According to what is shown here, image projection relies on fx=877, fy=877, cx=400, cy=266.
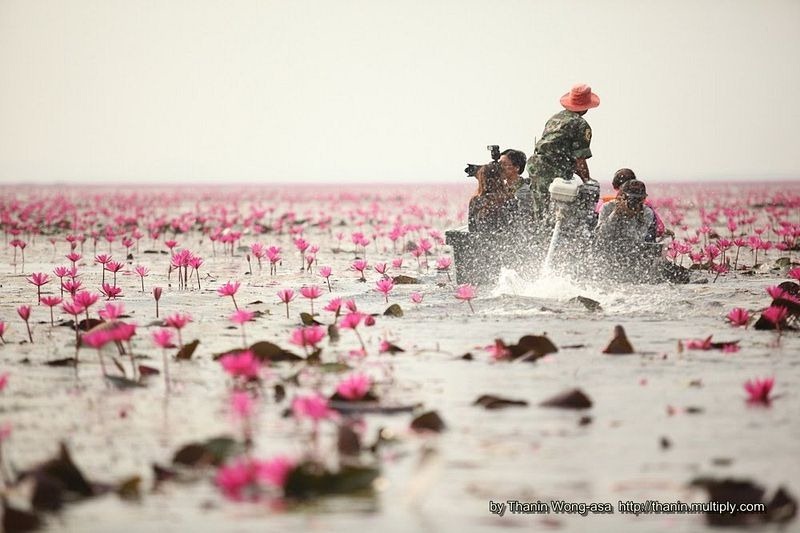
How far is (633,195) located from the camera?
27.1ft

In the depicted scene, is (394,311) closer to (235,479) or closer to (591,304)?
(591,304)

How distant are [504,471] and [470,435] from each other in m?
0.43

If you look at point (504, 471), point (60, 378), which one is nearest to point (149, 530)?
point (504, 471)

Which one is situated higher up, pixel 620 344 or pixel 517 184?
pixel 517 184

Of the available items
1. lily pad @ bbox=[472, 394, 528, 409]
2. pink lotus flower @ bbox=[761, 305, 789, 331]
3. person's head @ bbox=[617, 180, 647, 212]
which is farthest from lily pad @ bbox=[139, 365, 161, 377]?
person's head @ bbox=[617, 180, 647, 212]

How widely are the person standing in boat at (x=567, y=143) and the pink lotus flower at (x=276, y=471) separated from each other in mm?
6167

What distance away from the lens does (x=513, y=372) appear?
4.54 metres

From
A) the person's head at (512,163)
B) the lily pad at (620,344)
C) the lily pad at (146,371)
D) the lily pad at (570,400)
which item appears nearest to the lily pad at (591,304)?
the lily pad at (620,344)

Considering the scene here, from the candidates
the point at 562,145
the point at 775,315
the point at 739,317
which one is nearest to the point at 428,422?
the point at 775,315

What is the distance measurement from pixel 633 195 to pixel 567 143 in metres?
0.79

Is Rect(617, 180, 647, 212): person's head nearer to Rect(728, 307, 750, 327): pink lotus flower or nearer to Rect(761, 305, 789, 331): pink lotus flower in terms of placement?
Rect(728, 307, 750, 327): pink lotus flower

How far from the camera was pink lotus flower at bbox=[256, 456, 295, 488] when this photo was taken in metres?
2.63

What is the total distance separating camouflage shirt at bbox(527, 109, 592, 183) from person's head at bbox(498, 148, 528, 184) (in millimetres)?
300

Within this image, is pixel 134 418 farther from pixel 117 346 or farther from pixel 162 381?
pixel 117 346
